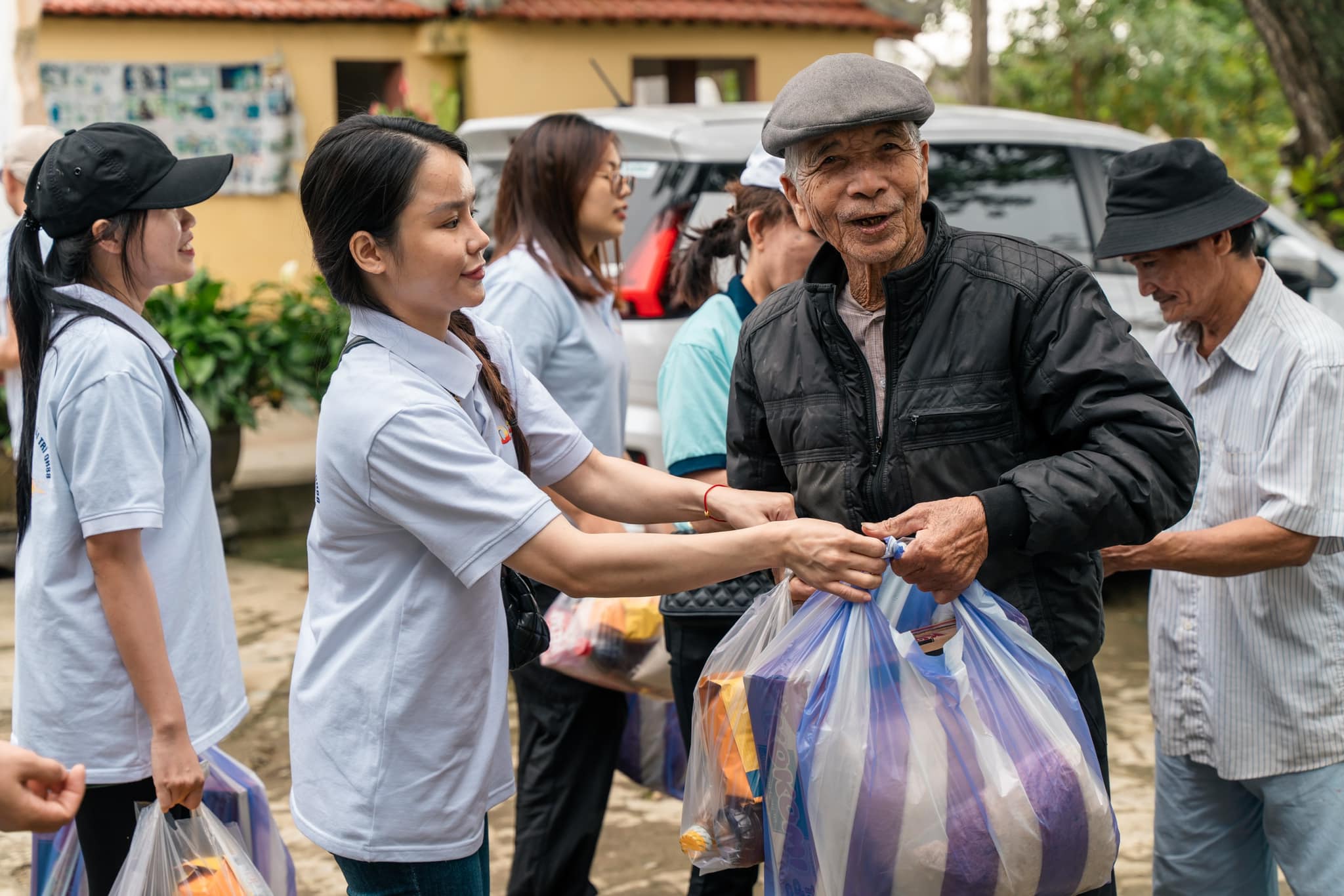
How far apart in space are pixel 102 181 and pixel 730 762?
150cm

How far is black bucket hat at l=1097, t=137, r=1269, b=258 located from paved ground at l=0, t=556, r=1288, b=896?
180 cm

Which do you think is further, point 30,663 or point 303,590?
point 303,590

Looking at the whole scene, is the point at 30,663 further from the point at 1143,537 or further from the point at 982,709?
the point at 1143,537

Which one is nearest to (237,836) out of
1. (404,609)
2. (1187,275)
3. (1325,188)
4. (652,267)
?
(404,609)

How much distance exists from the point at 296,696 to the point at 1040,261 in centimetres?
130

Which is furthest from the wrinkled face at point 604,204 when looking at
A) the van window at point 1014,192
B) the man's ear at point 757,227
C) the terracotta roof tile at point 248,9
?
the terracotta roof tile at point 248,9

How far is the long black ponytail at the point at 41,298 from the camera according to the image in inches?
94.3

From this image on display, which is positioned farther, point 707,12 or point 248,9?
point 707,12

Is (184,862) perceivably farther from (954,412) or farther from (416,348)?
(954,412)

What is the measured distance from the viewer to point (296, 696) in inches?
81.7

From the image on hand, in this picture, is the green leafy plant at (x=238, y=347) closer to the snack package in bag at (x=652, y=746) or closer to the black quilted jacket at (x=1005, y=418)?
the snack package in bag at (x=652, y=746)

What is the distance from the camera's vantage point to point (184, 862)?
2.31m

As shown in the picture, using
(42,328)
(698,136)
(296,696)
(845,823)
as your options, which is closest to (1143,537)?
(845,823)

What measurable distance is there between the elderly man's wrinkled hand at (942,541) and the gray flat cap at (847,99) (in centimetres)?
58
